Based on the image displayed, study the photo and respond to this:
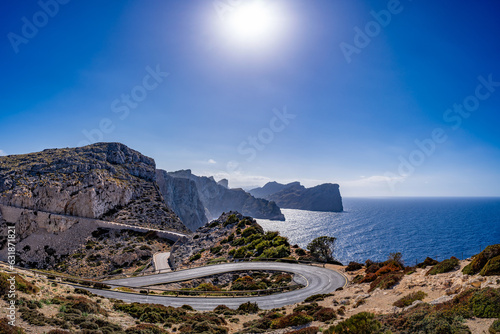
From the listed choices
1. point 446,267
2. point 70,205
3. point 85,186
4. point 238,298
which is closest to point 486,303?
point 446,267

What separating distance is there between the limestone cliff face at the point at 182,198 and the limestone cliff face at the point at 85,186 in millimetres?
66542

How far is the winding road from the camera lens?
2222cm

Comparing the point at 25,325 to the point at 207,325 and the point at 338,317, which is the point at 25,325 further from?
the point at 338,317

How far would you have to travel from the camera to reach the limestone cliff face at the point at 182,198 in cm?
15139

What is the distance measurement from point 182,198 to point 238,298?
144930 millimetres

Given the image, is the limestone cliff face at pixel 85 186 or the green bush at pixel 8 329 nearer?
the green bush at pixel 8 329

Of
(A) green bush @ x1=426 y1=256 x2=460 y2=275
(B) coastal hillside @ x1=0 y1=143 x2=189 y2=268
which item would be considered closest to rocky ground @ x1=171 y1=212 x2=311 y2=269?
(B) coastal hillside @ x1=0 y1=143 x2=189 y2=268

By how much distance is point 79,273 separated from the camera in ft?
149

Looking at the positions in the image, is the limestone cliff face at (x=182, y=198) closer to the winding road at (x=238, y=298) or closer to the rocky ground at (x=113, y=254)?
the rocky ground at (x=113, y=254)

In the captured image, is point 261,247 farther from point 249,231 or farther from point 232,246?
point 249,231

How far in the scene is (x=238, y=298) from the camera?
79.8 feet

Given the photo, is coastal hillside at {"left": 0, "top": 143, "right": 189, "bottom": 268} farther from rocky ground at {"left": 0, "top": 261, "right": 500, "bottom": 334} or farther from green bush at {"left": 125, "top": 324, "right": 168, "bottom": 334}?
green bush at {"left": 125, "top": 324, "right": 168, "bottom": 334}

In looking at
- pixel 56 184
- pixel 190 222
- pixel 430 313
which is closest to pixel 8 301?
pixel 430 313

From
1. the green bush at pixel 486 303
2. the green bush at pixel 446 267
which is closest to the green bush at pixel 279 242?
the green bush at pixel 446 267
